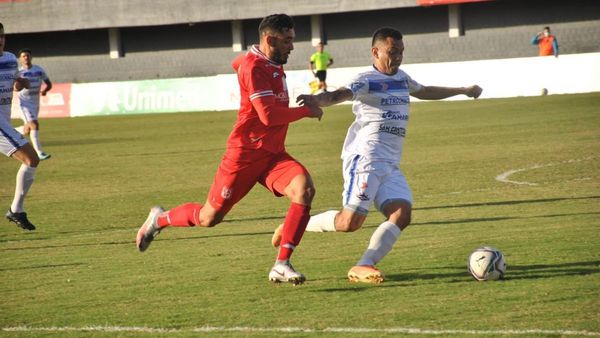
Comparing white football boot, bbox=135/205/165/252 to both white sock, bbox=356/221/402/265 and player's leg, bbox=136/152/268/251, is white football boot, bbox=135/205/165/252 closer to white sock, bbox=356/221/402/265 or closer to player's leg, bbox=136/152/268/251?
player's leg, bbox=136/152/268/251

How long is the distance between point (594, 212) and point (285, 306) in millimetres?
5062

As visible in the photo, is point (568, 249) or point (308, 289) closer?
A: point (308, 289)

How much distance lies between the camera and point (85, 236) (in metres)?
12.0

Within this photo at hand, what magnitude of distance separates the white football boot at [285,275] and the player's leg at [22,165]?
5.24 meters

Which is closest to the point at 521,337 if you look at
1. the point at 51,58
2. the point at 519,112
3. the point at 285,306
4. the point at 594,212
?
the point at 285,306

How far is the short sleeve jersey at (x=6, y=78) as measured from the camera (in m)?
13.2

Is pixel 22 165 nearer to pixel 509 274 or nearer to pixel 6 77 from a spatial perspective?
pixel 6 77

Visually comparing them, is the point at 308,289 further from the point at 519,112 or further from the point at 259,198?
the point at 519,112

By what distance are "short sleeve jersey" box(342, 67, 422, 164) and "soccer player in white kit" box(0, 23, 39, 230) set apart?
17.1 feet

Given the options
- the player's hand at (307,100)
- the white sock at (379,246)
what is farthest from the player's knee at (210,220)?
the player's hand at (307,100)

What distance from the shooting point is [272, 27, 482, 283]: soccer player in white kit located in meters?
8.30

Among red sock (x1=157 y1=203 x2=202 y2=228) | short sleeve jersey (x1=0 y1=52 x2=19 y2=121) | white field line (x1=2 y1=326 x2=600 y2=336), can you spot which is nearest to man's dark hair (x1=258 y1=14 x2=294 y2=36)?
red sock (x1=157 y1=203 x2=202 y2=228)

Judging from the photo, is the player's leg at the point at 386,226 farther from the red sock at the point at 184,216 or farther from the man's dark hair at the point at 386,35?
the red sock at the point at 184,216

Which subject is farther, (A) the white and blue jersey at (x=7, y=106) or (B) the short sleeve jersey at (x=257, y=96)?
(A) the white and blue jersey at (x=7, y=106)
